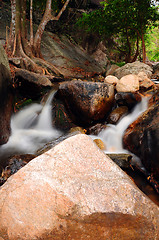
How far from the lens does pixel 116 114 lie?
17.4 feet

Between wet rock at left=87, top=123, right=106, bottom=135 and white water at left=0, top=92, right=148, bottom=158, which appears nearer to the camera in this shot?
white water at left=0, top=92, right=148, bottom=158

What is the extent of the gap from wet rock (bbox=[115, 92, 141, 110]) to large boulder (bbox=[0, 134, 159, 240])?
4.29 m

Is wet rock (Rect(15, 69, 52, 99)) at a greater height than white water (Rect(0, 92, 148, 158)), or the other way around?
wet rock (Rect(15, 69, 52, 99))

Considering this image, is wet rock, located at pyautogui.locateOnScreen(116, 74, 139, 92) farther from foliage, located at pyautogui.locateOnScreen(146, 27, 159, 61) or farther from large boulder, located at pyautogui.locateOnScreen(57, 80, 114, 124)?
foliage, located at pyautogui.locateOnScreen(146, 27, 159, 61)

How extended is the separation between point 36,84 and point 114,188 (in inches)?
190

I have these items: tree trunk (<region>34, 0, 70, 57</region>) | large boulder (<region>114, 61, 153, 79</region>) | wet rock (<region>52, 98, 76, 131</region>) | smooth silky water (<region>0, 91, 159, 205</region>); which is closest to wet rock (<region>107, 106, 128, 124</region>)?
smooth silky water (<region>0, 91, 159, 205</region>)

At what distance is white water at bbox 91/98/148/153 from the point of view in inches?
173

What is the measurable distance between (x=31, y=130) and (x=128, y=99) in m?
3.51

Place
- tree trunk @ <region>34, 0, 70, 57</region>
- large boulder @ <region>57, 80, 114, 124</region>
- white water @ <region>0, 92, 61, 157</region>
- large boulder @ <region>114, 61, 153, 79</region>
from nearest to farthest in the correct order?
1. white water @ <region>0, 92, 61, 157</region>
2. large boulder @ <region>57, 80, 114, 124</region>
3. large boulder @ <region>114, 61, 153, 79</region>
4. tree trunk @ <region>34, 0, 70, 57</region>

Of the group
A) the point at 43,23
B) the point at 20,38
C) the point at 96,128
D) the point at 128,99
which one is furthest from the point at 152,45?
the point at 96,128

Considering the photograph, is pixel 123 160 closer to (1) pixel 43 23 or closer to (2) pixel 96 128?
(2) pixel 96 128

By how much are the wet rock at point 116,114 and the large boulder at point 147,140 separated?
46.2 inches

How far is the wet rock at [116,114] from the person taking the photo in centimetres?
522

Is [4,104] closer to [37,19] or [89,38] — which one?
[37,19]
